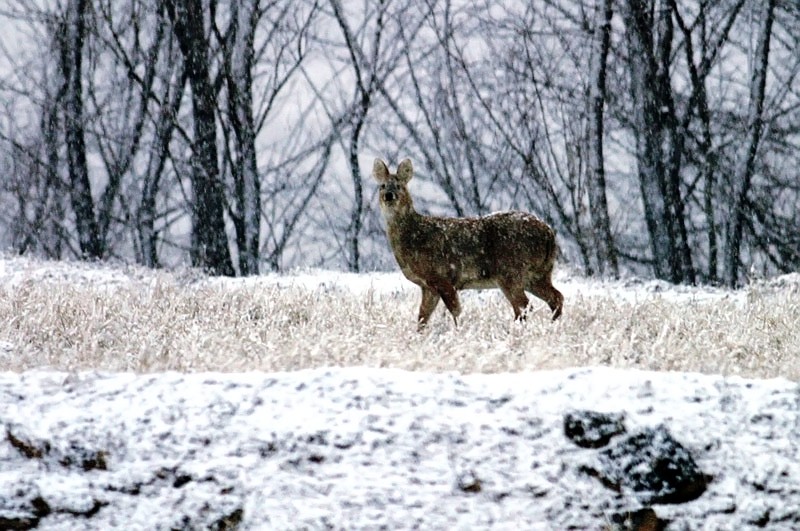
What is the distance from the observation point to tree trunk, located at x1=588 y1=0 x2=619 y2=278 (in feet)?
47.8

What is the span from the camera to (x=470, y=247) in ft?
25.6

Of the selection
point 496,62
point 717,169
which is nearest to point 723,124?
point 717,169

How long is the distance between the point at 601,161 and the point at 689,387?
30.8ft

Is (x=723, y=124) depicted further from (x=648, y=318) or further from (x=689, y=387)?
(x=689, y=387)

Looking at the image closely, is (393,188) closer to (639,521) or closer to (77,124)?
(639,521)

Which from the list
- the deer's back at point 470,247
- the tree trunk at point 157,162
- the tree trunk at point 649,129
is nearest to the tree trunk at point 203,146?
the tree trunk at point 157,162

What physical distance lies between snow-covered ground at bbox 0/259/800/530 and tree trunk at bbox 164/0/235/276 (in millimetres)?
10092

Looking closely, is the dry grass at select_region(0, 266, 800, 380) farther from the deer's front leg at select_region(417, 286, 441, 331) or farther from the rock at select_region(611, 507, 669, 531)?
the rock at select_region(611, 507, 669, 531)

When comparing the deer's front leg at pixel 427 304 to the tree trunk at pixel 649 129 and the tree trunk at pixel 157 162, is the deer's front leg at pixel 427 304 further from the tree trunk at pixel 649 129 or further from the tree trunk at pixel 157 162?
the tree trunk at pixel 157 162

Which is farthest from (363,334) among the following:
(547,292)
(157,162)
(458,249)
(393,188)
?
(157,162)

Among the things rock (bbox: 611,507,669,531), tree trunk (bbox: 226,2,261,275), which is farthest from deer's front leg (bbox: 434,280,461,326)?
tree trunk (bbox: 226,2,261,275)

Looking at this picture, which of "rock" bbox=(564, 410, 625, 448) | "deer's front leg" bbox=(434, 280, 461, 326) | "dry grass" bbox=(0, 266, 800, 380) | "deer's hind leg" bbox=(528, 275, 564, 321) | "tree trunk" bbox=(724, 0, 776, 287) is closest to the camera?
"rock" bbox=(564, 410, 625, 448)

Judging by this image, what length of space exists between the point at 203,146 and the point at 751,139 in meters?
8.02

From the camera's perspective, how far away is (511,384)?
5453mm
